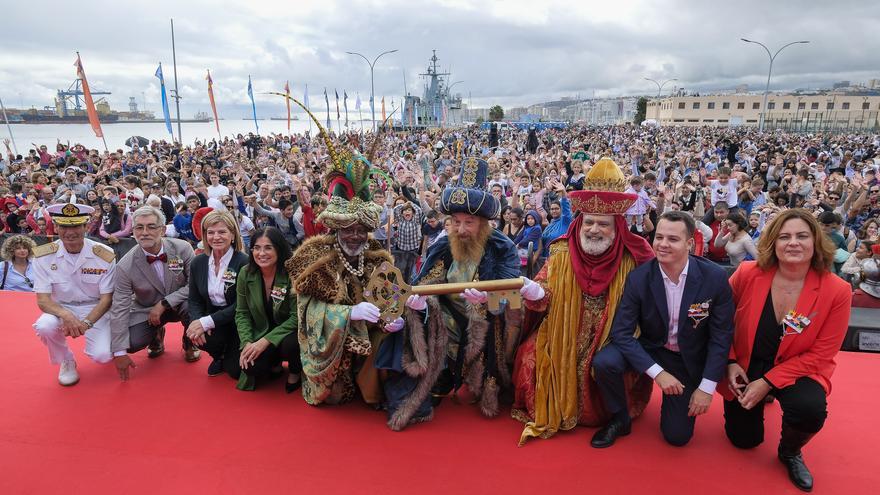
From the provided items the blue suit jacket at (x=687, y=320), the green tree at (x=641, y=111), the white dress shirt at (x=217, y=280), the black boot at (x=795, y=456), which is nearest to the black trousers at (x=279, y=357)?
the white dress shirt at (x=217, y=280)

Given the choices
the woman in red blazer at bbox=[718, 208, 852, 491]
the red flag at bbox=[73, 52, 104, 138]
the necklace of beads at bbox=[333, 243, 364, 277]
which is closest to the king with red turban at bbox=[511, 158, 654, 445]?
the woman in red blazer at bbox=[718, 208, 852, 491]

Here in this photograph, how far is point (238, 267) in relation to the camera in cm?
355

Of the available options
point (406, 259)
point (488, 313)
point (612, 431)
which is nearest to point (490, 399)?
point (488, 313)

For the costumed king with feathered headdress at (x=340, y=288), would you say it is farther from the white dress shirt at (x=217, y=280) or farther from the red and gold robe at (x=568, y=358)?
the red and gold robe at (x=568, y=358)

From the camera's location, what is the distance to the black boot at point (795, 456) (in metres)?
2.45

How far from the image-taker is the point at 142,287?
370 centimetres

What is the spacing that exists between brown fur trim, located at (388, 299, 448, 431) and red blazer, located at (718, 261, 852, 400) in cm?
174

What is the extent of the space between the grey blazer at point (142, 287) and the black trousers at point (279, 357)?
2.87 feet

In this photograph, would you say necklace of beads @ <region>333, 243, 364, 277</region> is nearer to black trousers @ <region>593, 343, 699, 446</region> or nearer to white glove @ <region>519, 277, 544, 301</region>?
white glove @ <region>519, 277, 544, 301</region>

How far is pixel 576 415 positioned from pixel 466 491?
864 millimetres

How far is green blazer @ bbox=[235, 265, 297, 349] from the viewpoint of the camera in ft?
10.9

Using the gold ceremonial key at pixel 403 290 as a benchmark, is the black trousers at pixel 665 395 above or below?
below

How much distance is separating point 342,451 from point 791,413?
237 cm

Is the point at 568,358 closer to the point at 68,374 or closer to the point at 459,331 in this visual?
the point at 459,331
